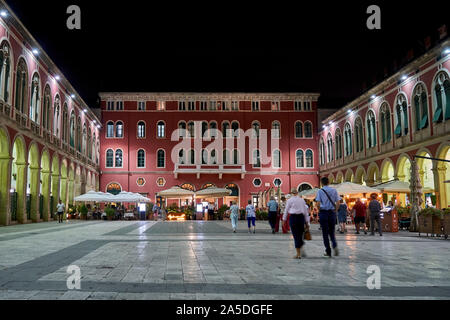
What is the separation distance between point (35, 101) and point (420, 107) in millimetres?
24296

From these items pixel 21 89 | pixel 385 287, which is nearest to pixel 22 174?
pixel 21 89

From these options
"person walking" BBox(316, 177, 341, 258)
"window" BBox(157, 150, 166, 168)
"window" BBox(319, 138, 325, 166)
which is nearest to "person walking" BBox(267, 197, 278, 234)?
"person walking" BBox(316, 177, 341, 258)

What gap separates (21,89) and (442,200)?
2491 cm

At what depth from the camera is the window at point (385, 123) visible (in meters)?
32.7

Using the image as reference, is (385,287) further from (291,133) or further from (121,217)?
(291,133)

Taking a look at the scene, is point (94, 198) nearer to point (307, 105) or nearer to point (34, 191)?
point (34, 191)

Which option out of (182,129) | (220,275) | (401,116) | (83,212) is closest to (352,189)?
(401,116)

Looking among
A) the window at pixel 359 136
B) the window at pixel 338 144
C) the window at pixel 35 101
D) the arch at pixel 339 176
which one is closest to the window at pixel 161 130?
the window at pixel 338 144

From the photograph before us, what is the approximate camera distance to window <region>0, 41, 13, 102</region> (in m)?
22.5

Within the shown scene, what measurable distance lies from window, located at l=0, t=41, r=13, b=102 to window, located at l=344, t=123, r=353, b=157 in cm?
2848

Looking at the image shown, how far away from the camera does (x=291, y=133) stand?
50.5m

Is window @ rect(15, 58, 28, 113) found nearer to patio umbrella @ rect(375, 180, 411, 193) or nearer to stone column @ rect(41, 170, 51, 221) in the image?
stone column @ rect(41, 170, 51, 221)

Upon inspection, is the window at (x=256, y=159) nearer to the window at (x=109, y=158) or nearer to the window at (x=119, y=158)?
the window at (x=119, y=158)

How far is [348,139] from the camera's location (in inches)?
1620
